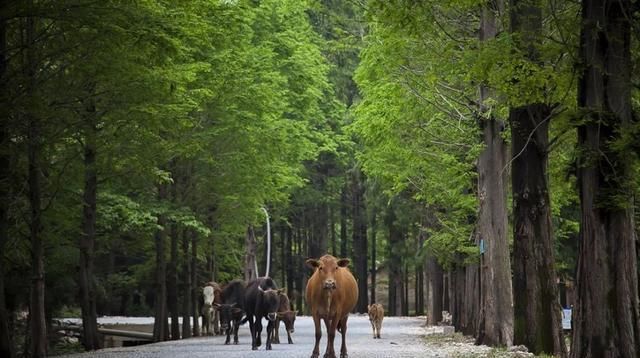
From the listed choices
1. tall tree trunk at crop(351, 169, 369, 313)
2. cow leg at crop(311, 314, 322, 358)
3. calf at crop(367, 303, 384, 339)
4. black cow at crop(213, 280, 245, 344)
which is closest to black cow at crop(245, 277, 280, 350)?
black cow at crop(213, 280, 245, 344)

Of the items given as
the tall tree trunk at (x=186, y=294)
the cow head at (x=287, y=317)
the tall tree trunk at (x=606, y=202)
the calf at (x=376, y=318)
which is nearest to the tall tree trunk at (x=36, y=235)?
the cow head at (x=287, y=317)

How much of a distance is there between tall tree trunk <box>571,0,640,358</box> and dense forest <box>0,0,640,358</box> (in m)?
0.02

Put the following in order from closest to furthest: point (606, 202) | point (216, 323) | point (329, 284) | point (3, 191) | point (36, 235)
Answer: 1. point (606, 202)
2. point (329, 284)
3. point (3, 191)
4. point (36, 235)
5. point (216, 323)

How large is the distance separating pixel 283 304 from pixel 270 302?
9.37ft

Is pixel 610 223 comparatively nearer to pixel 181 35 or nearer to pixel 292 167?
pixel 181 35

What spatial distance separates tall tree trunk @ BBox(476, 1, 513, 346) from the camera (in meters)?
20.5

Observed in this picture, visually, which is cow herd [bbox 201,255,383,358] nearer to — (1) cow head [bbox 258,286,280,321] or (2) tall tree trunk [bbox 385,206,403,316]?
(1) cow head [bbox 258,286,280,321]

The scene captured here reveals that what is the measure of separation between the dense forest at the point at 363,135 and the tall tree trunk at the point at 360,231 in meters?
22.3

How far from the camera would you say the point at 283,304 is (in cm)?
2712

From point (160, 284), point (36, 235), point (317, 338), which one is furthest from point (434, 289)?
point (36, 235)

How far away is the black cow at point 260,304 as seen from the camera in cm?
2403

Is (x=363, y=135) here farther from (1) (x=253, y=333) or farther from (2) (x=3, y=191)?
(2) (x=3, y=191)

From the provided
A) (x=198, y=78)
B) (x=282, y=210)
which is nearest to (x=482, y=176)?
(x=198, y=78)

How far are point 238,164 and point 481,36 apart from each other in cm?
1320
